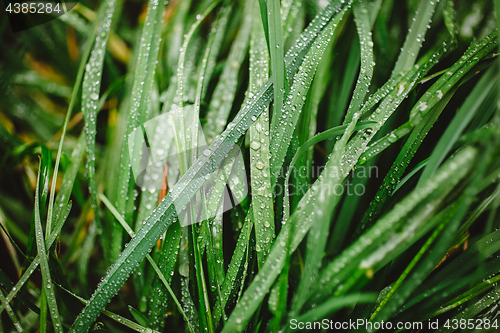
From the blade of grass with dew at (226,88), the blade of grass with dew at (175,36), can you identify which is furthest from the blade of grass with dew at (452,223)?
the blade of grass with dew at (175,36)

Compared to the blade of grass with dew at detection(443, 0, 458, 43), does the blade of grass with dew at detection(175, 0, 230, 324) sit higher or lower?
lower

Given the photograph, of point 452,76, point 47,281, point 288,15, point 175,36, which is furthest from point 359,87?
point 47,281

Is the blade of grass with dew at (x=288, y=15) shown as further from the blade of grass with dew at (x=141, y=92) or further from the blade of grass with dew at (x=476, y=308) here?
the blade of grass with dew at (x=476, y=308)

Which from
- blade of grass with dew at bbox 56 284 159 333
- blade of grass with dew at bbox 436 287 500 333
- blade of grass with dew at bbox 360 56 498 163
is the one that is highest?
blade of grass with dew at bbox 360 56 498 163

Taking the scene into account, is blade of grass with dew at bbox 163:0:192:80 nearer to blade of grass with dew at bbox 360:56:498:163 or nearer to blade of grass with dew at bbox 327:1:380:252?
blade of grass with dew at bbox 327:1:380:252

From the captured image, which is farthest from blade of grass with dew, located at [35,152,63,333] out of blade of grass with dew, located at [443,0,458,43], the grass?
blade of grass with dew, located at [443,0,458,43]

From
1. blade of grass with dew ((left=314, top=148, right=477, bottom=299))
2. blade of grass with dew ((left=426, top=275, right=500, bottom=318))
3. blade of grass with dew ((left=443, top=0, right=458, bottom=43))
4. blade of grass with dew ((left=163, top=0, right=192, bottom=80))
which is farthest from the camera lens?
blade of grass with dew ((left=163, top=0, right=192, bottom=80))

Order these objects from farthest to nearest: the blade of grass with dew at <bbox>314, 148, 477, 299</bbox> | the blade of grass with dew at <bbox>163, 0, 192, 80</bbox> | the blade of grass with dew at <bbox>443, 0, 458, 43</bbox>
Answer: the blade of grass with dew at <bbox>163, 0, 192, 80</bbox>, the blade of grass with dew at <bbox>443, 0, 458, 43</bbox>, the blade of grass with dew at <bbox>314, 148, 477, 299</bbox>

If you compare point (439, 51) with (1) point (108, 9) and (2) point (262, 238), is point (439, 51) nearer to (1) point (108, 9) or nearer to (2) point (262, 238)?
(2) point (262, 238)
